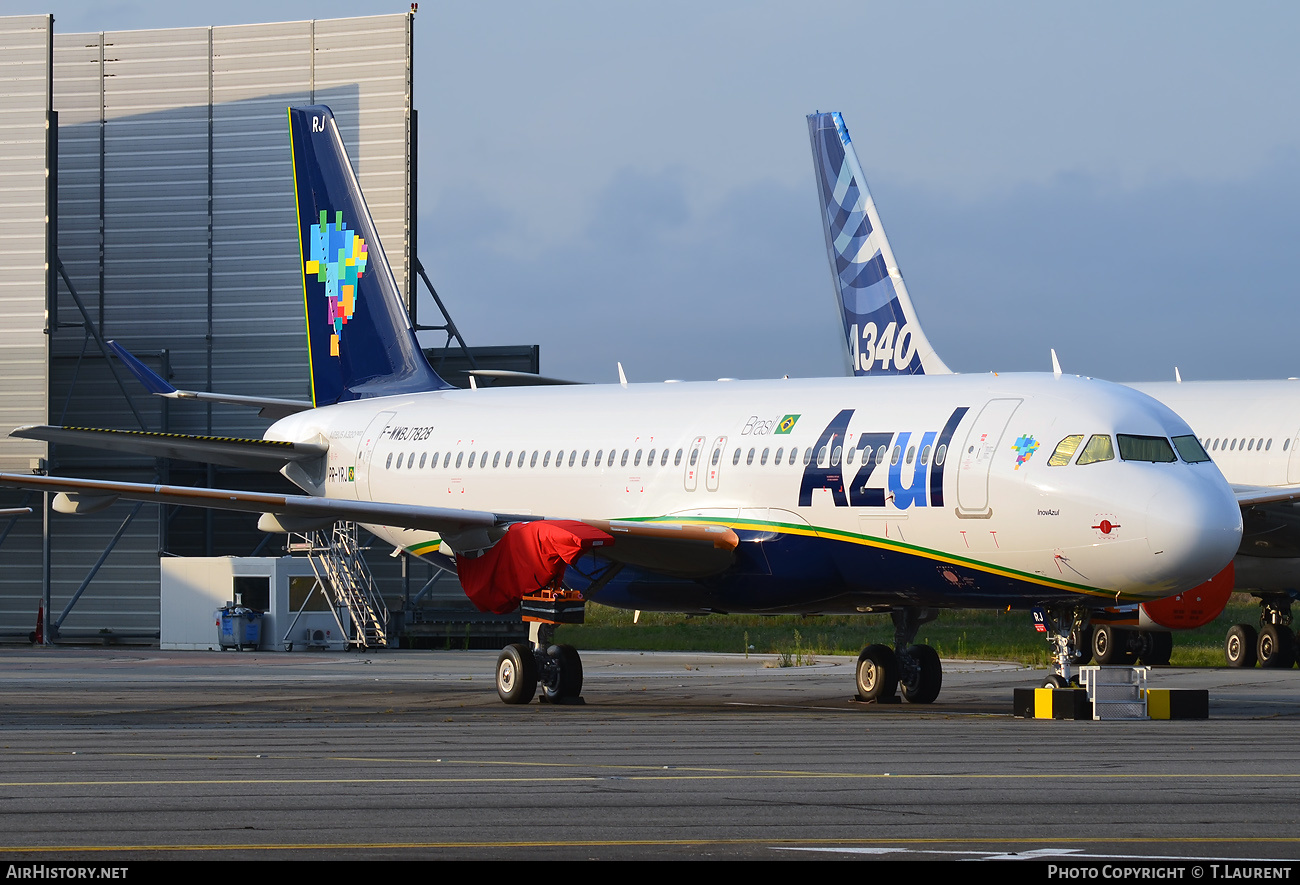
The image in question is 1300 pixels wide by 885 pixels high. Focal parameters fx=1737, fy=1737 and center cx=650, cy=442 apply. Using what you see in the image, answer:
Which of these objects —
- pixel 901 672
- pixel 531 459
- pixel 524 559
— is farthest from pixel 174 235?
pixel 901 672

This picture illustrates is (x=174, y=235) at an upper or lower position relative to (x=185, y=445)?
upper

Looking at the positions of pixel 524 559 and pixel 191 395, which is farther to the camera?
pixel 191 395

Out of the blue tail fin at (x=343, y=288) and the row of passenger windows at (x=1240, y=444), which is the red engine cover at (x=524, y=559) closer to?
the blue tail fin at (x=343, y=288)

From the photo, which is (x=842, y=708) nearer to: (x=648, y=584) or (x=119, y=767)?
(x=648, y=584)

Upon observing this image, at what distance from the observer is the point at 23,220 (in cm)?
4278

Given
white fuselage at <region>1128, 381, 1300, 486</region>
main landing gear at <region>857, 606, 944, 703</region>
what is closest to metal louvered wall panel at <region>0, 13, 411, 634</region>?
white fuselage at <region>1128, 381, 1300, 486</region>

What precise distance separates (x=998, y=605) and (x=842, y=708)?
2.31 metres

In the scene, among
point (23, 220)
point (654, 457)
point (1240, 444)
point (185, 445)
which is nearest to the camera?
point (654, 457)

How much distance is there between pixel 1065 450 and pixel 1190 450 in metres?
1.52

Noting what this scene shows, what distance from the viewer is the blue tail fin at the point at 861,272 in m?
36.5

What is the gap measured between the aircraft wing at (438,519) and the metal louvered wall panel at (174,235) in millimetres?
23873

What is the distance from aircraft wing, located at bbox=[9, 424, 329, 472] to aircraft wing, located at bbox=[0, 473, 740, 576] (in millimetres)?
1549

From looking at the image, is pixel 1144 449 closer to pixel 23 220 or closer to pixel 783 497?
pixel 783 497

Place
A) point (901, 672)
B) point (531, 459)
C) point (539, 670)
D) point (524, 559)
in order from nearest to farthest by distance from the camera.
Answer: point (524, 559), point (539, 670), point (901, 672), point (531, 459)
